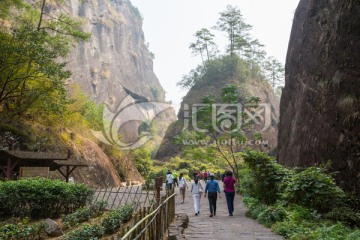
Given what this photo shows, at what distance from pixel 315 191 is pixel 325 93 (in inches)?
219

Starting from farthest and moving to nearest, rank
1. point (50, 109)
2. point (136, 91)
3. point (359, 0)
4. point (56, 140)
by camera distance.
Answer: point (136, 91) → point (56, 140) → point (50, 109) → point (359, 0)

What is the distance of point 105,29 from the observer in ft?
207

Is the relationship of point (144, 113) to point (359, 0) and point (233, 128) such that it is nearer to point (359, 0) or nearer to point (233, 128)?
point (233, 128)

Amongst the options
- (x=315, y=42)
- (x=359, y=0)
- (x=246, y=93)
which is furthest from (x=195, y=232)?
(x=246, y=93)

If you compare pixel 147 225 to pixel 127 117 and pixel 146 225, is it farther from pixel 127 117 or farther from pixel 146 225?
pixel 127 117

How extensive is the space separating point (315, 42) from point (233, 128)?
8853mm

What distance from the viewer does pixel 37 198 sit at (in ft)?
44.3

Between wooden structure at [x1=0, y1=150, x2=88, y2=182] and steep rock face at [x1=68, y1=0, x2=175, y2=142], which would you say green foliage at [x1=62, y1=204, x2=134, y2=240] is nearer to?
wooden structure at [x1=0, y1=150, x2=88, y2=182]

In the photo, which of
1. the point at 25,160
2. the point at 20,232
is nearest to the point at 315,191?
the point at 20,232

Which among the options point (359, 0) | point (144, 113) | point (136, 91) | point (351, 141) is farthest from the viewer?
point (144, 113)

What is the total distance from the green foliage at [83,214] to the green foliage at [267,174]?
279 inches

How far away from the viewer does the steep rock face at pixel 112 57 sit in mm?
53000

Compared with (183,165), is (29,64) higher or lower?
higher

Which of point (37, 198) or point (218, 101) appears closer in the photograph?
point (37, 198)
